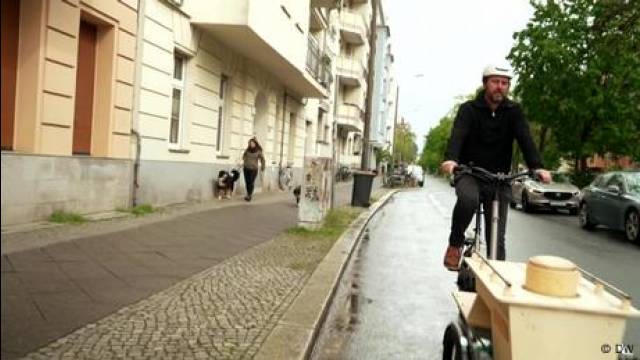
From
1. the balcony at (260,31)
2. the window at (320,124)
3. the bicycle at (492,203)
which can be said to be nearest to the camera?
the bicycle at (492,203)

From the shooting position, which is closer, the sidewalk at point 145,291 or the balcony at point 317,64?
the sidewalk at point 145,291

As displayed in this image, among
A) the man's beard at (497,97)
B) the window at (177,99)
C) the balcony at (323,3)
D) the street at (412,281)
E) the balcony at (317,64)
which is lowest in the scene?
the street at (412,281)

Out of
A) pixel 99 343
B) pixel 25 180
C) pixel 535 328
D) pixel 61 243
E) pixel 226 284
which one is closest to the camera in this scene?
pixel 535 328

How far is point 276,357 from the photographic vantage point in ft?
15.3

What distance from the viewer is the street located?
18.7ft

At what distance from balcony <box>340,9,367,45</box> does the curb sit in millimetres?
41955

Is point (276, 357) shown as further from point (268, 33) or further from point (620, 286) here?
point (268, 33)

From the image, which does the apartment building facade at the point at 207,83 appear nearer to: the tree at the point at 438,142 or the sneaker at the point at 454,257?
the sneaker at the point at 454,257

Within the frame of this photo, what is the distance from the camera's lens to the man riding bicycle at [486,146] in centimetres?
519

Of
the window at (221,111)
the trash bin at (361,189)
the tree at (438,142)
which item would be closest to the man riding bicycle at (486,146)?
the window at (221,111)

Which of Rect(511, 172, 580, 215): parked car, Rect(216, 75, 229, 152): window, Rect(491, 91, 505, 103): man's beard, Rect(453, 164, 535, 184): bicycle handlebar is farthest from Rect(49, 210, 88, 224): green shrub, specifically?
Rect(511, 172, 580, 215): parked car

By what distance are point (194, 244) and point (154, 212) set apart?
3807 millimetres

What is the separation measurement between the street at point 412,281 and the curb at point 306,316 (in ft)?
0.52

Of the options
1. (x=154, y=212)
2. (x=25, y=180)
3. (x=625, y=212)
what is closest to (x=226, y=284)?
(x=25, y=180)
